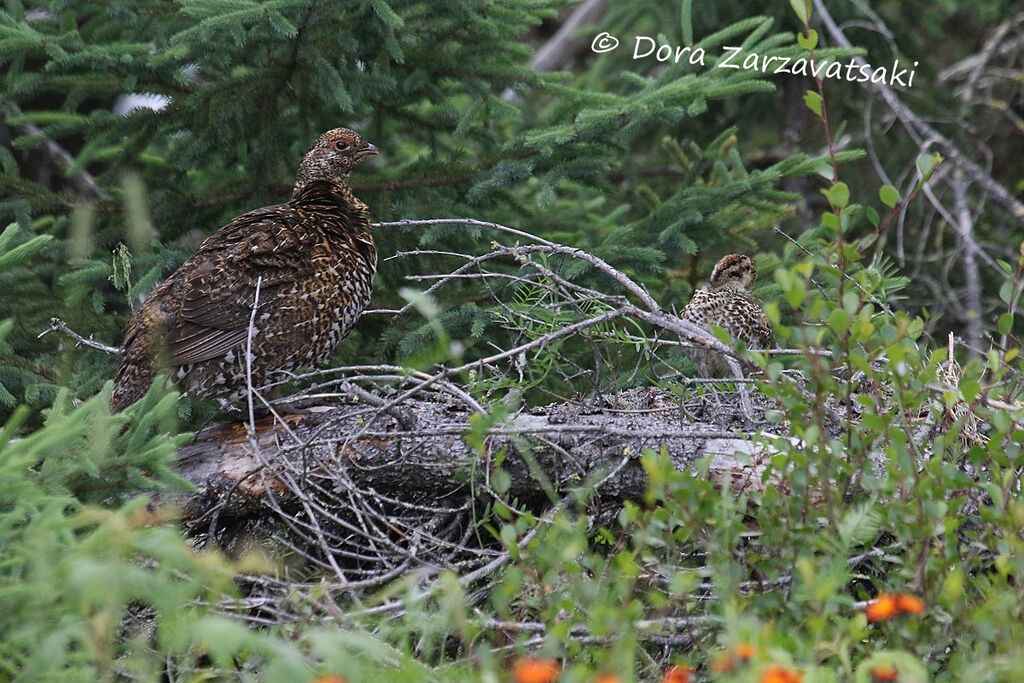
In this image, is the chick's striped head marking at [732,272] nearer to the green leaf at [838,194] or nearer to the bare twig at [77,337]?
the green leaf at [838,194]

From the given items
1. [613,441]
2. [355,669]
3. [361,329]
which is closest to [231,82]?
[361,329]

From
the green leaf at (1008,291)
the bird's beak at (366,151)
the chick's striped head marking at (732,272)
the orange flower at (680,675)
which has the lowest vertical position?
the chick's striped head marking at (732,272)

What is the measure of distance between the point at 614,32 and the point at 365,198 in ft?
10.1

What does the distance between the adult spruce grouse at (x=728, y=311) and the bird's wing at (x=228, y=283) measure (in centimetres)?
193

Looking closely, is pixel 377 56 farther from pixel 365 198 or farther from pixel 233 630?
pixel 233 630

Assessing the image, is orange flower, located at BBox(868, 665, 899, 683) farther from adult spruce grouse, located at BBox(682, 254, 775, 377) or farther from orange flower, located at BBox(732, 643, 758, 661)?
adult spruce grouse, located at BBox(682, 254, 775, 377)

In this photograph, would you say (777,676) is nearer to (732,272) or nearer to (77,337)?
(77,337)

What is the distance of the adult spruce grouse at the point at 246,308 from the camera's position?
429cm

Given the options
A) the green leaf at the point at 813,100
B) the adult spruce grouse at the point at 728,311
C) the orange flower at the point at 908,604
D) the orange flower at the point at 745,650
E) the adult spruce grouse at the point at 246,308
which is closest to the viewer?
the orange flower at the point at 745,650

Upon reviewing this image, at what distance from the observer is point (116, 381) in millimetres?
4266

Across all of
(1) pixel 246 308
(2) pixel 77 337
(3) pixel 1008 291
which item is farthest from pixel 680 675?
(2) pixel 77 337

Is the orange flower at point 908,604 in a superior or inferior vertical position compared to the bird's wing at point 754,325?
superior

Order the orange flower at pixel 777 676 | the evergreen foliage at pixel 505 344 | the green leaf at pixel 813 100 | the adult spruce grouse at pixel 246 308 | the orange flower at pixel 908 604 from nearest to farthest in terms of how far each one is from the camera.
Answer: the orange flower at pixel 777 676 < the orange flower at pixel 908 604 < the evergreen foliage at pixel 505 344 < the green leaf at pixel 813 100 < the adult spruce grouse at pixel 246 308

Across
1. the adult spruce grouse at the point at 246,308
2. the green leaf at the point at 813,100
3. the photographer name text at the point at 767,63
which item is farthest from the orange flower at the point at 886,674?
the adult spruce grouse at the point at 246,308
